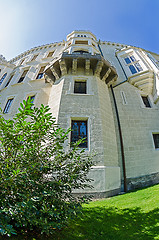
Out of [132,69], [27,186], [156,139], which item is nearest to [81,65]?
[132,69]

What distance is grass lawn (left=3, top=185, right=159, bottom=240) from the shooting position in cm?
328

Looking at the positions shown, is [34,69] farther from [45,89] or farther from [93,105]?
[93,105]

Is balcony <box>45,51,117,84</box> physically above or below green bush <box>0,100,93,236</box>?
above

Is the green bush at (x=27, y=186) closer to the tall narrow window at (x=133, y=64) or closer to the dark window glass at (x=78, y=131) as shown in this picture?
the dark window glass at (x=78, y=131)

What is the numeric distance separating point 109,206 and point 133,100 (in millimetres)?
9953

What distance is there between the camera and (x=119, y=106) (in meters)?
11.7

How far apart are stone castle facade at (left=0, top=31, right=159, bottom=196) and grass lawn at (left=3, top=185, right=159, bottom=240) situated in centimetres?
188

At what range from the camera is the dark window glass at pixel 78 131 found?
815cm

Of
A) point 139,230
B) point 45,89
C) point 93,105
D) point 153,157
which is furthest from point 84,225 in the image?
point 45,89

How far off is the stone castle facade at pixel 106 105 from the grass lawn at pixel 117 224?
188 centimetres

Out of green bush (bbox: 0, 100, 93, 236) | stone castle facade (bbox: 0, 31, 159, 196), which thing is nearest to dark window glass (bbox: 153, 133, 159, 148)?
stone castle facade (bbox: 0, 31, 159, 196)

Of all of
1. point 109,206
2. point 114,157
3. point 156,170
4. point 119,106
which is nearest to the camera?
point 109,206

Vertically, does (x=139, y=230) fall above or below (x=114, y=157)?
below

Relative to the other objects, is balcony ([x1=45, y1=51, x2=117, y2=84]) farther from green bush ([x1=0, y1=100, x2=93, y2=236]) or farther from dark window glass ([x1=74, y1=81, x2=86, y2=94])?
green bush ([x1=0, y1=100, x2=93, y2=236])
